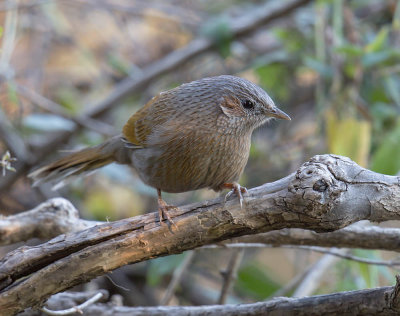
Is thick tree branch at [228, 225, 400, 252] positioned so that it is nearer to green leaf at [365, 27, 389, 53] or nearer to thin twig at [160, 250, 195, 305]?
thin twig at [160, 250, 195, 305]

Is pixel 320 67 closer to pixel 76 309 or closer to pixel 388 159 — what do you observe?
pixel 388 159

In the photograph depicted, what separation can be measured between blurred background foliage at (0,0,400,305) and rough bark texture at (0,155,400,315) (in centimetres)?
131

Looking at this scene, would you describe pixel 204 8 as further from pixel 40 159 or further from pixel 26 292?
pixel 26 292

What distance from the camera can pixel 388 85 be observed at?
5.17 m

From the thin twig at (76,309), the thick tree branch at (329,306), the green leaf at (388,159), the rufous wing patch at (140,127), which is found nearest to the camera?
the thick tree branch at (329,306)

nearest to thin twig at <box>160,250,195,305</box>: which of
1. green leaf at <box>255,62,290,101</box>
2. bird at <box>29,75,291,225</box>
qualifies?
bird at <box>29,75,291,225</box>

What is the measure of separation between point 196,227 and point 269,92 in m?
3.78

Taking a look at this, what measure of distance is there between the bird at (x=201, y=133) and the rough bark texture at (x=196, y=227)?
0.63 metres

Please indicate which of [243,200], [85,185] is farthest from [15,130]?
[243,200]

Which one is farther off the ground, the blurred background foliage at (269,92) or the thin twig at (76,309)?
the blurred background foliage at (269,92)

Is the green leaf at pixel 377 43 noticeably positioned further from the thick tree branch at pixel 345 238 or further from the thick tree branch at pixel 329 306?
the thick tree branch at pixel 329 306

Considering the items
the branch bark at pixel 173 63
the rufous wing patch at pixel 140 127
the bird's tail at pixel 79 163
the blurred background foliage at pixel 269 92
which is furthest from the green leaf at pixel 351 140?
the branch bark at pixel 173 63

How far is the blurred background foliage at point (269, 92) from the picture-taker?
4648 millimetres

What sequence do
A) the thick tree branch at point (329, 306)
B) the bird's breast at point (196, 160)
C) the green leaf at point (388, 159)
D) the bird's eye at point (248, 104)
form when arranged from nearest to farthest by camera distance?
1. the thick tree branch at point (329, 306)
2. the bird's breast at point (196, 160)
3. the bird's eye at point (248, 104)
4. the green leaf at point (388, 159)
